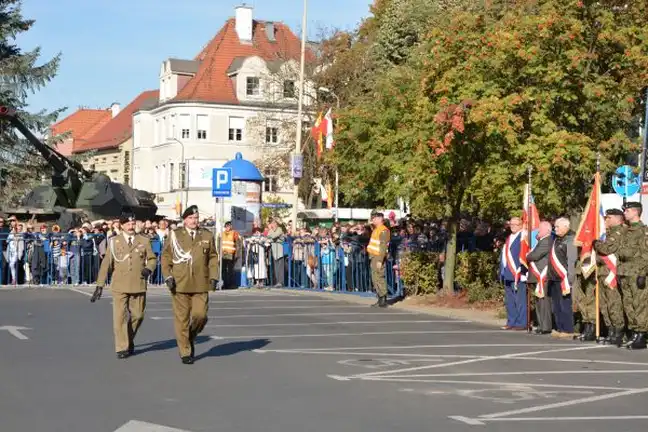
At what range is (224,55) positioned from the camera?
288 ft

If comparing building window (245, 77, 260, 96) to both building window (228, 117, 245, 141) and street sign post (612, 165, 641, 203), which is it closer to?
building window (228, 117, 245, 141)

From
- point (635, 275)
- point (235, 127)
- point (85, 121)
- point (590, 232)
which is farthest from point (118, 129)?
point (635, 275)

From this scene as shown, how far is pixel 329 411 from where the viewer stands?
10.6 m

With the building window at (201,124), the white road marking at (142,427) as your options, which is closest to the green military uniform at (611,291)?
the white road marking at (142,427)

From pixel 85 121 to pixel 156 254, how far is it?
9370 cm

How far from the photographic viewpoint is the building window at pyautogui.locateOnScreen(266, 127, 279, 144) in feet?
254

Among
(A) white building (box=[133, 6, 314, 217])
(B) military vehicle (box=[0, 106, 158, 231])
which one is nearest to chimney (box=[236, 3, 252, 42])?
(A) white building (box=[133, 6, 314, 217])

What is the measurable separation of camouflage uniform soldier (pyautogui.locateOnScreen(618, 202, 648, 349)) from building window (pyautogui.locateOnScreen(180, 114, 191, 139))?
70686 millimetres

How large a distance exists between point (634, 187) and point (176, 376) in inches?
631

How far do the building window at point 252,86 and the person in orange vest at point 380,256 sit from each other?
201 ft

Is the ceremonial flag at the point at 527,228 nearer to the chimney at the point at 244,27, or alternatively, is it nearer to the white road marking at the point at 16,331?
the white road marking at the point at 16,331

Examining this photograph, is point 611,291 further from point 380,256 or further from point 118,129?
point 118,129

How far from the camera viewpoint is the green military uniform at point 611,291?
56.8ft

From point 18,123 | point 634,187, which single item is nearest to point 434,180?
point 634,187
